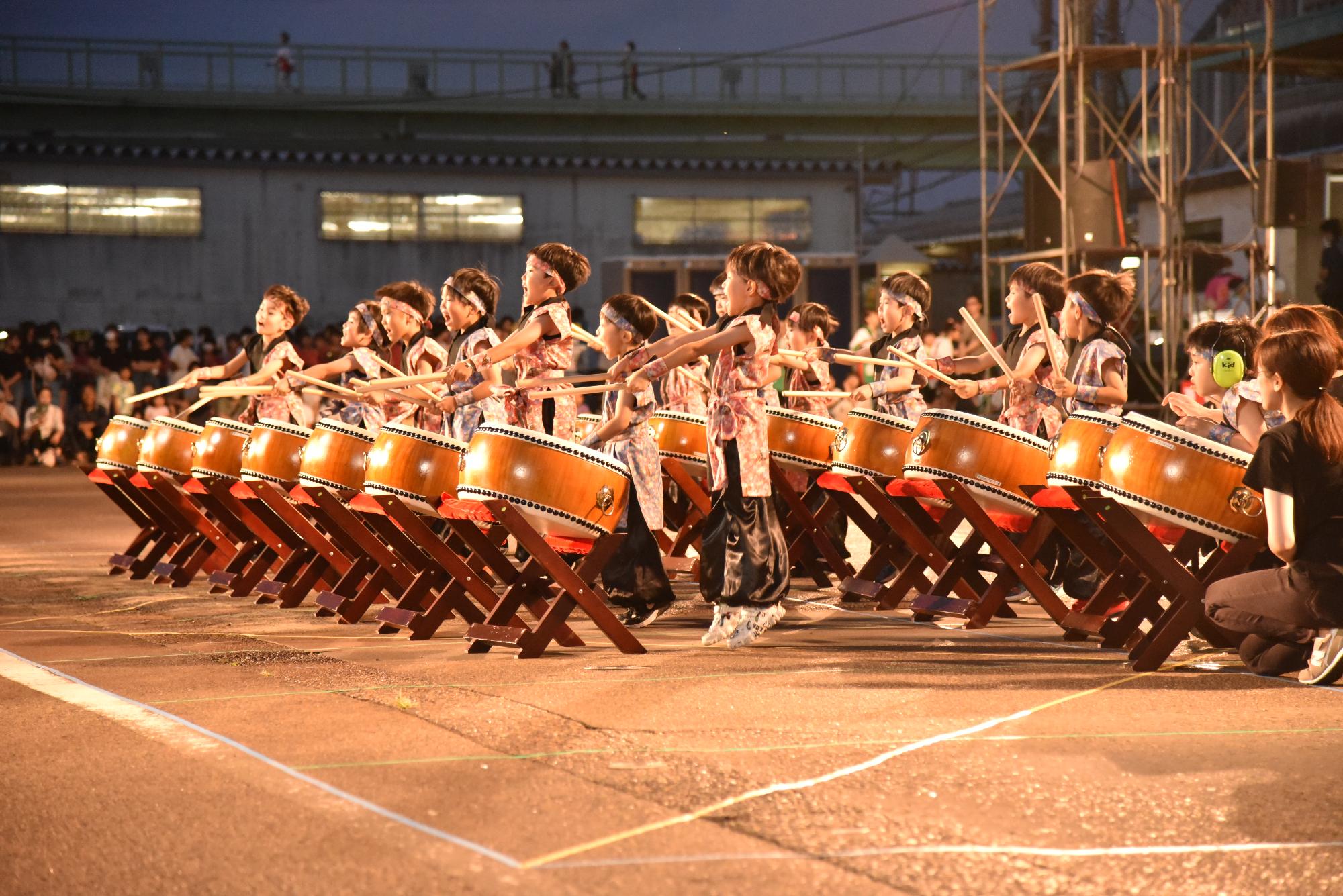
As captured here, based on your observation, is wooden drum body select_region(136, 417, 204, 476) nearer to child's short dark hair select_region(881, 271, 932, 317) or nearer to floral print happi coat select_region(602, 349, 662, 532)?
floral print happi coat select_region(602, 349, 662, 532)

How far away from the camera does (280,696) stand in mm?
5449

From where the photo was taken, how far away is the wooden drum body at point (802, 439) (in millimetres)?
8188

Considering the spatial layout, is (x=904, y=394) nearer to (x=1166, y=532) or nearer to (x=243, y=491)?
(x=1166, y=532)

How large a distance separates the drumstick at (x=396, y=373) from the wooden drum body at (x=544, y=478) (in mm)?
1063

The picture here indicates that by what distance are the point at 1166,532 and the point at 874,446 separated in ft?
5.14

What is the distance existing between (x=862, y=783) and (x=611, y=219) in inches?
1004

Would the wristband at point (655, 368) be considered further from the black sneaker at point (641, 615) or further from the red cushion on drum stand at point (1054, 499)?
the red cushion on drum stand at point (1054, 499)

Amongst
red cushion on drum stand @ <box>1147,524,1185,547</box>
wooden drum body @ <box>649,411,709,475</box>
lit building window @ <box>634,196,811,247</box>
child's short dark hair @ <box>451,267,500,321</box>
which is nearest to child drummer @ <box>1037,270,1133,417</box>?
red cushion on drum stand @ <box>1147,524,1185,547</box>

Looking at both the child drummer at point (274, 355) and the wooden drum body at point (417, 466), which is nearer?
the wooden drum body at point (417, 466)

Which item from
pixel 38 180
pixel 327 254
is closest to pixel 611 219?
pixel 327 254

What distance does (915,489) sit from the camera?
7176mm

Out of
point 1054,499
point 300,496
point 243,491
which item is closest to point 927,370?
point 1054,499

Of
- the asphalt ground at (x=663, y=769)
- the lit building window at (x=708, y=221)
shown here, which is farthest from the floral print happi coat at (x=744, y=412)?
the lit building window at (x=708, y=221)

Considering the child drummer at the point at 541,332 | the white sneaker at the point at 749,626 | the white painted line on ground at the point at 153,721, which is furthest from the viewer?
the child drummer at the point at 541,332
